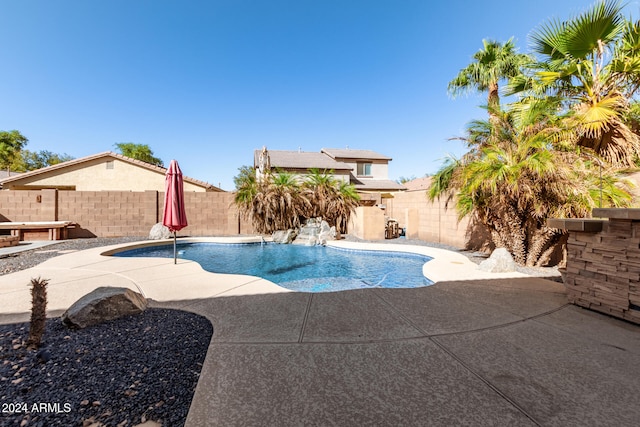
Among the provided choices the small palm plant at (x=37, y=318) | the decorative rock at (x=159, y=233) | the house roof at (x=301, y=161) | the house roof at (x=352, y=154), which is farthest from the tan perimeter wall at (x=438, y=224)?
the house roof at (x=352, y=154)

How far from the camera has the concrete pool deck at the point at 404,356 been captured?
5.37 feet

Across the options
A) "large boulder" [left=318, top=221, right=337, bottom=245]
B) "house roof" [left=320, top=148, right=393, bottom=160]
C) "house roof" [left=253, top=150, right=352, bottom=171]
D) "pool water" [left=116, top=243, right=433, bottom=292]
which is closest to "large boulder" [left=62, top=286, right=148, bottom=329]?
"pool water" [left=116, top=243, right=433, bottom=292]

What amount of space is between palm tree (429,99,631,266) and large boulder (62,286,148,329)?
21.4 feet

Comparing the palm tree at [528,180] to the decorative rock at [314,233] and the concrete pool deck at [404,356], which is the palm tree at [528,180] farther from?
the decorative rock at [314,233]

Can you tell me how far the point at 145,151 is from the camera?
128 feet

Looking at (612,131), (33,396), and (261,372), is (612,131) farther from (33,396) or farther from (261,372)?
(33,396)

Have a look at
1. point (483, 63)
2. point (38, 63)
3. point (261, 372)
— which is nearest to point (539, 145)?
point (261, 372)

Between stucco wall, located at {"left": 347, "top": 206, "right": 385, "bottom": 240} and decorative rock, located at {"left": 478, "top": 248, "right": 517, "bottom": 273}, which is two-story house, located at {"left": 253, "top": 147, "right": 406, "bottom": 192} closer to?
stucco wall, located at {"left": 347, "top": 206, "right": 385, "bottom": 240}

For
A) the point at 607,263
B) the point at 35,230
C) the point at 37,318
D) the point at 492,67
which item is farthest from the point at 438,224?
the point at 35,230

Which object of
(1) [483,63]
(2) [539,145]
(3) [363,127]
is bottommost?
(2) [539,145]

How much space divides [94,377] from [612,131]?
832 centimetres

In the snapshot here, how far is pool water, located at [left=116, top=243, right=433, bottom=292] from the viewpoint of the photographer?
6.02 meters

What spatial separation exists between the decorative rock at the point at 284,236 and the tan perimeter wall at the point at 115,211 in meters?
1.96

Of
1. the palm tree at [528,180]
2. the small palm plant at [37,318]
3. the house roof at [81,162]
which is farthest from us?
the house roof at [81,162]
